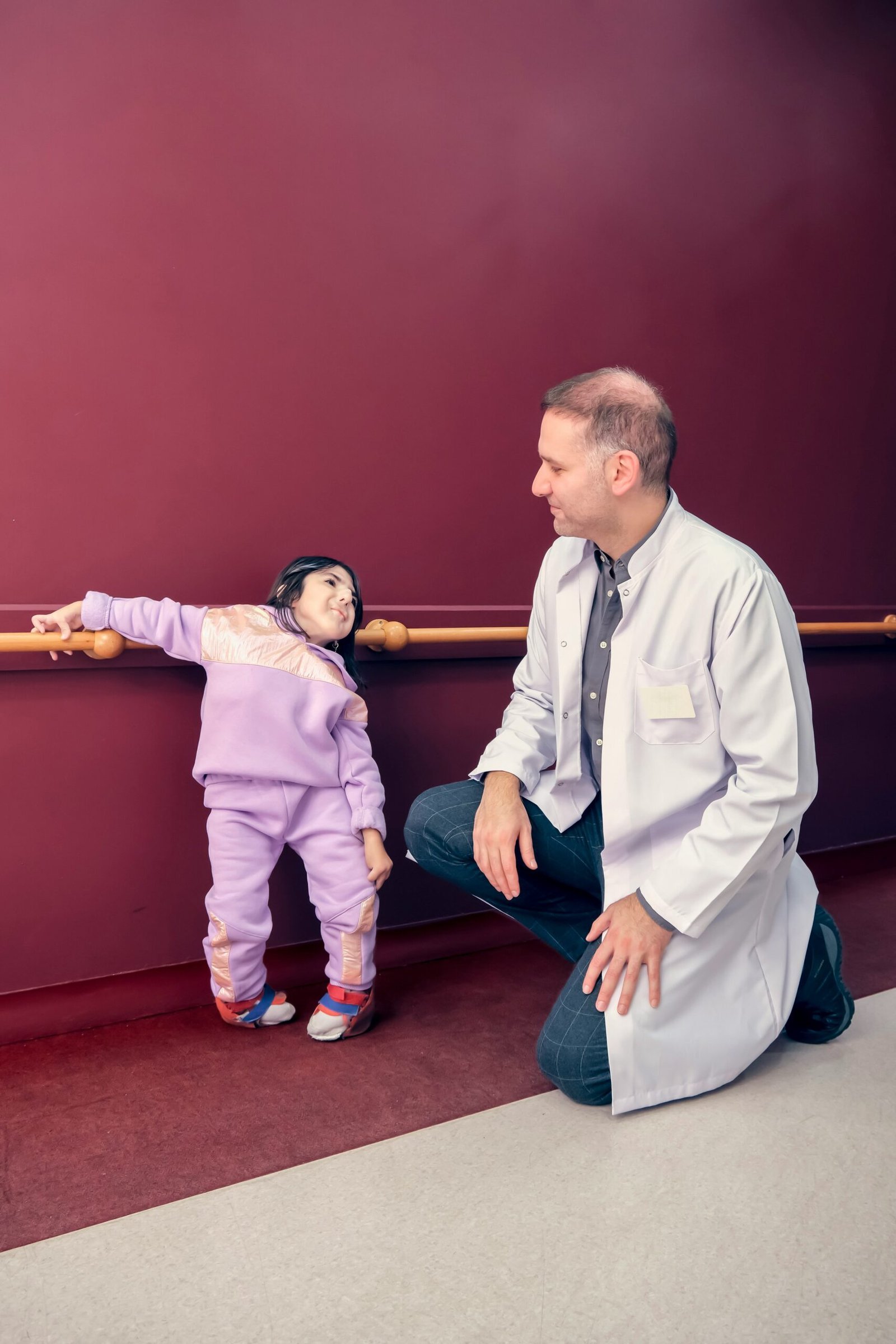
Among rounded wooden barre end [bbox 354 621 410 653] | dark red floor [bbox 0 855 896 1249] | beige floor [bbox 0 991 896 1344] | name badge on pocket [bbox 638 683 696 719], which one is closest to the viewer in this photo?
beige floor [bbox 0 991 896 1344]

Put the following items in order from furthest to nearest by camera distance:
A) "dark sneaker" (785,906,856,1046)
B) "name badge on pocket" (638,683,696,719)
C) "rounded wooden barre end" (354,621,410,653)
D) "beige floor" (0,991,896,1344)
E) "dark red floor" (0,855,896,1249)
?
"rounded wooden barre end" (354,621,410,653), "dark sneaker" (785,906,856,1046), "name badge on pocket" (638,683,696,719), "dark red floor" (0,855,896,1249), "beige floor" (0,991,896,1344)

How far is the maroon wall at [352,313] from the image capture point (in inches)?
63.1

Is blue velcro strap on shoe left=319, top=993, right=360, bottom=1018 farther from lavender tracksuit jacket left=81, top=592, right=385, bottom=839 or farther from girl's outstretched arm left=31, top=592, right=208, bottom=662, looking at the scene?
girl's outstretched arm left=31, top=592, right=208, bottom=662

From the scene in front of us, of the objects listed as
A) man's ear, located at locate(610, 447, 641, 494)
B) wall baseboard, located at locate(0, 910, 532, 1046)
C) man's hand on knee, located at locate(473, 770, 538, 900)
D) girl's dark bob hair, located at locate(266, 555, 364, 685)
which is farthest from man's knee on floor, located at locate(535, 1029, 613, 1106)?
man's ear, located at locate(610, 447, 641, 494)

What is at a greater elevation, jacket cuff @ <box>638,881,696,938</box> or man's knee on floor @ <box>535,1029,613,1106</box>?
jacket cuff @ <box>638,881,696,938</box>

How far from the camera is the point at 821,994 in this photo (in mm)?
1587

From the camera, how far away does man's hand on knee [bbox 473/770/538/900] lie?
1.53m

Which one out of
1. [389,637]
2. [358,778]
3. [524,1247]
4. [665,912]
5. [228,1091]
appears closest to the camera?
[524,1247]

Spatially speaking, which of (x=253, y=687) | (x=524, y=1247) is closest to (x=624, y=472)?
(x=253, y=687)

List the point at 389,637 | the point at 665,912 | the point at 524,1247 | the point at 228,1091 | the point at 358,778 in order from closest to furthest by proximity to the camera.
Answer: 1. the point at 524,1247
2. the point at 665,912
3. the point at 228,1091
4. the point at 358,778
5. the point at 389,637

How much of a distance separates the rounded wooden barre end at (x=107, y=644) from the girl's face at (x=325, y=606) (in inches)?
11.6

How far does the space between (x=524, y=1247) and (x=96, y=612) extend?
43.0 inches

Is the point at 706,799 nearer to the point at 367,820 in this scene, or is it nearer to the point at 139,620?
the point at 367,820

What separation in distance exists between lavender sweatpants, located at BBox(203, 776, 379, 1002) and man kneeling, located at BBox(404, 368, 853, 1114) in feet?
0.46
